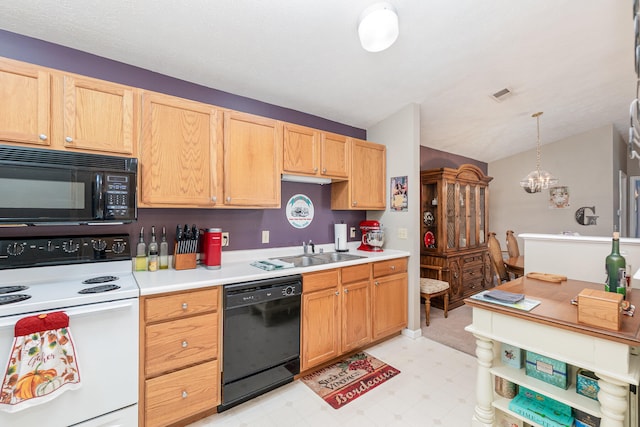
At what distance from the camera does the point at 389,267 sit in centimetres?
287

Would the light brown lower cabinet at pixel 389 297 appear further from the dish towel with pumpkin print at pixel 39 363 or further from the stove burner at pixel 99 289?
the dish towel with pumpkin print at pixel 39 363

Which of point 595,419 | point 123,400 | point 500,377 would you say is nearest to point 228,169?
point 123,400

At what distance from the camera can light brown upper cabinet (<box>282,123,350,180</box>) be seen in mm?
2541

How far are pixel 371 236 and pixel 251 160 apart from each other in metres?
1.63

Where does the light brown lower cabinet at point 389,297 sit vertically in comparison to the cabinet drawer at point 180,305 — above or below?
below

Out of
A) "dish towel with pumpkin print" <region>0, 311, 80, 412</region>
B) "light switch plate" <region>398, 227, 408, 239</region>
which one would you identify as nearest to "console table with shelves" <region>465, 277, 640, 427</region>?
"light switch plate" <region>398, 227, 408, 239</region>

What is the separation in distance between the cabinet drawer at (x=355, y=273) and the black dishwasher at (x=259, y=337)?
0.49 metres

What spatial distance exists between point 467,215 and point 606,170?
8.90 feet

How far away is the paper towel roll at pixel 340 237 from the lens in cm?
314

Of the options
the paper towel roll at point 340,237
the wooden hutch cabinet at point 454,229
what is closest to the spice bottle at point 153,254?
the paper towel roll at point 340,237

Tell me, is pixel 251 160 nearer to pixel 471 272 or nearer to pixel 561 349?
pixel 561 349

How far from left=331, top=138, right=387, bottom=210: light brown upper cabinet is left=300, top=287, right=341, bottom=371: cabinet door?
3.42 ft

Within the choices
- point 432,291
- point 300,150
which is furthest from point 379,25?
point 432,291

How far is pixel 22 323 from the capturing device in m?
1.23
